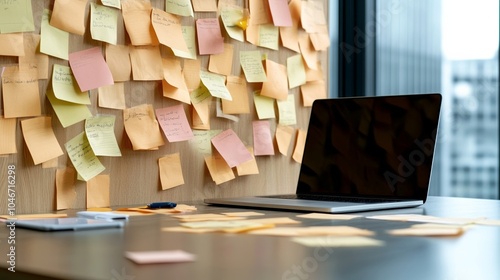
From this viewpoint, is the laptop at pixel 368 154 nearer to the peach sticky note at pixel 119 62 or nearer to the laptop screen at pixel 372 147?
the laptop screen at pixel 372 147

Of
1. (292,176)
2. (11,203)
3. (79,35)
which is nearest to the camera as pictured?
(11,203)

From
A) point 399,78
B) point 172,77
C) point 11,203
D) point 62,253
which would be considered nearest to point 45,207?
point 11,203

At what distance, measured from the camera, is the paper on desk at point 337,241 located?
0.96 m

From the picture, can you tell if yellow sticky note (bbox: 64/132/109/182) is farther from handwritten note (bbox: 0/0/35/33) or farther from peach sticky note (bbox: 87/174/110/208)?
handwritten note (bbox: 0/0/35/33)

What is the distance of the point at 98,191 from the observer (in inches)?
60.5

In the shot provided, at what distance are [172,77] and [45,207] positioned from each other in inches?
16.6

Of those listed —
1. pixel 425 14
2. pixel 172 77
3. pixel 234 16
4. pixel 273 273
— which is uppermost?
pixel 425 14

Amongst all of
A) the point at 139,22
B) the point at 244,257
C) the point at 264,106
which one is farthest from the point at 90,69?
the point at 244,257

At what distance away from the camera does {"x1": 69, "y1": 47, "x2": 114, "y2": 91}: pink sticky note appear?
4.85 feet

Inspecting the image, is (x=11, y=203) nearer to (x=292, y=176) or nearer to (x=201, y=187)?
(x=201, y=187)

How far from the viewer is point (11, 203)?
1.39 m

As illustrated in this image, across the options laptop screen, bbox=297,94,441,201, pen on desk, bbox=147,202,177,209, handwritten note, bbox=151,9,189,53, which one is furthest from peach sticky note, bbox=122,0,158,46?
laptop screen, bbox=297,94,441,201

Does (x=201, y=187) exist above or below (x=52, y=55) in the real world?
below

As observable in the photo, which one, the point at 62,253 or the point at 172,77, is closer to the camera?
the point at 62,253
